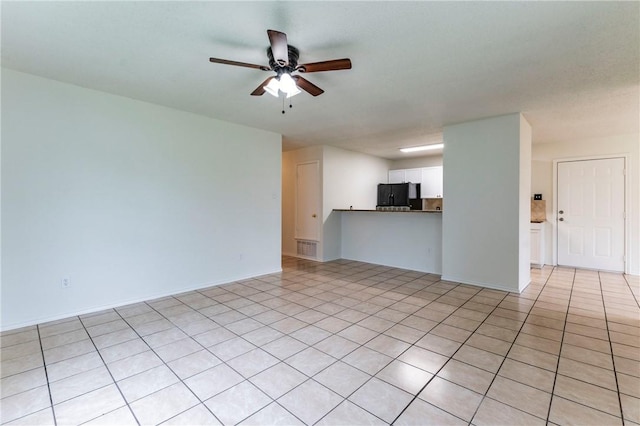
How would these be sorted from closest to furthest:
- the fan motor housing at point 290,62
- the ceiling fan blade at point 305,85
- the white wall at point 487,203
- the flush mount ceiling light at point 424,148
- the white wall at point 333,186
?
the fan motor housing at point 290,62 < the ceiling fan blade at point 305,85 < the white wall at point 487,203 < the flush mount ceiling light at point 424,148 < the white wall at point 333,186

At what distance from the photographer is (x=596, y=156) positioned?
511 centimetres

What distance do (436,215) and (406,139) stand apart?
1581 millimetres

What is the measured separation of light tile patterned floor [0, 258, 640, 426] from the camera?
1669 millimetres

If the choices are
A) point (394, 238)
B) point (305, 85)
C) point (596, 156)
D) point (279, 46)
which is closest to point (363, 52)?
point (305, 85)

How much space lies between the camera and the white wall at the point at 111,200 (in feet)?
9.20

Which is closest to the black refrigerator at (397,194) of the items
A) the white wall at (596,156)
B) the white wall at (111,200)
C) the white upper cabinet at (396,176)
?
the white upper cabinet at (396,176)

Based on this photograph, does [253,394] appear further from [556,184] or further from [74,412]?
[556,184]

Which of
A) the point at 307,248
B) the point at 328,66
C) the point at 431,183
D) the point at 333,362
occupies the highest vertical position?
the point at 328,66

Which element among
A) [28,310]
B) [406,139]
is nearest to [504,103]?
[406,139]

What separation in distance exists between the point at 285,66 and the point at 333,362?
236cm

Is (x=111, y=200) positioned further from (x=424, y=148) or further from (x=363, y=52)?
(x=424, y=148)

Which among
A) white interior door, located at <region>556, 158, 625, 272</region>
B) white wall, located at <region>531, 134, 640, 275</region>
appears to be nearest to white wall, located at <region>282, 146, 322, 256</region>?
white wall, located at <region>531, 134, 640, 275</region>

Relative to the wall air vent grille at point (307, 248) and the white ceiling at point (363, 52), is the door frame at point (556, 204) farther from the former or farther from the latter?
the wall air vent grille at point (307, 248)

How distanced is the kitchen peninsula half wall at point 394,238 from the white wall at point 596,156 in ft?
8.54
